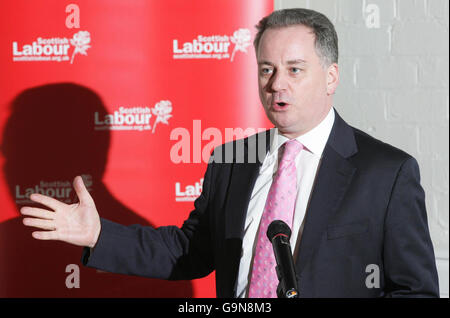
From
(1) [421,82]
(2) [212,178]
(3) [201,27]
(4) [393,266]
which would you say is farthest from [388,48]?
(4) [393,266]

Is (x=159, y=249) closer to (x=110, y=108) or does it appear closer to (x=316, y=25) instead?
(x=316, y=25)

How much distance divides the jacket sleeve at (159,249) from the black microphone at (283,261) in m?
0.66

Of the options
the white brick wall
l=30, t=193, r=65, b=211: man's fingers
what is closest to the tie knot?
l=30, t=193, r=65, b=211: man's fingers

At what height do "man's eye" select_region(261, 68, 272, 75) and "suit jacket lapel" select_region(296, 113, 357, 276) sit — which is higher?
"man's eye" select_region(261, 68, 272, 75)

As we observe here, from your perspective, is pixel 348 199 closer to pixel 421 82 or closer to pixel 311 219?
pixel 311 219

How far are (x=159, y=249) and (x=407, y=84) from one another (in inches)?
57.1

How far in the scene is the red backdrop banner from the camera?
2.33 metres

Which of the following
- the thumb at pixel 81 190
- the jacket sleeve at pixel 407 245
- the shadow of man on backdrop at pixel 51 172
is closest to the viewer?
the jacket sleeve at pixel 407 245

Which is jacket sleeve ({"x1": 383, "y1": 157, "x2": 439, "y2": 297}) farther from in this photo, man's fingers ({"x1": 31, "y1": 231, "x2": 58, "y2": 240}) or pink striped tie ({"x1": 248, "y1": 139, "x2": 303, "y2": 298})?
man's fingers ({"x1": 31, "y1": 231, "x2": 58, "y2": 240})

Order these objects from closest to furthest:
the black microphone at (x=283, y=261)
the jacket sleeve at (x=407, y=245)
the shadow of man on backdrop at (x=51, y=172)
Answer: the black microphone at (x=283, y=261), the jacket sleeve at (x=407, y=245), the shadow of man on backdrop at (x=51, y=172)

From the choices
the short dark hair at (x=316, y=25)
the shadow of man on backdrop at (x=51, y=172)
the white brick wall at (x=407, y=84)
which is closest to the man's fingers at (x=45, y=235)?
the short dark hair at (x=316, y=25)

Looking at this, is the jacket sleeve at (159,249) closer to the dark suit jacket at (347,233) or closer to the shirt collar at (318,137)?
the dark suit jacket at (347,233)

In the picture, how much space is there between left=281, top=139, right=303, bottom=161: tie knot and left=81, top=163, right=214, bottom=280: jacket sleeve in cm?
27

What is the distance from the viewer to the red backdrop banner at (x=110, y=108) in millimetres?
2330
